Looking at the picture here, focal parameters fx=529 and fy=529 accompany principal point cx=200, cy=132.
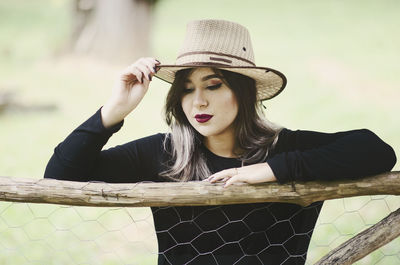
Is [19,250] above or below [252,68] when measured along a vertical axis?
below

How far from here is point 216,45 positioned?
7.08 ft

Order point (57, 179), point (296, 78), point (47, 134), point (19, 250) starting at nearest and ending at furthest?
point (57, 179), point (19, 250), point (47, 134), point (296, 78)

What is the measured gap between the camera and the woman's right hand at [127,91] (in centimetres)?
204

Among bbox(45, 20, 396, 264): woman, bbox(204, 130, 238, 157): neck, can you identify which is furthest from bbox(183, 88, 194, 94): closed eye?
bbox(204, 130, 238, 157): neck

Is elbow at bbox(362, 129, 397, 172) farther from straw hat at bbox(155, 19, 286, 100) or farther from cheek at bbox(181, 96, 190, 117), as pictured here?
cheek at bbox(181, 96, 190, 117)

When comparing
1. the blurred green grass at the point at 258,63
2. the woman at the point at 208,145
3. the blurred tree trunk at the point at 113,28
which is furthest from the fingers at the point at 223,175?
the blurred tree trunk at the point at 113,28

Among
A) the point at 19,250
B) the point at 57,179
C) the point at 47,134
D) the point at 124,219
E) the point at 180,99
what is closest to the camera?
the point at 57,179

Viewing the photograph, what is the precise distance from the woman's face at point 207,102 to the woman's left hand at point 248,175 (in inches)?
11.4

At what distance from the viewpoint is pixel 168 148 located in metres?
2.37

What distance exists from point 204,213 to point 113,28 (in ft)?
26.6

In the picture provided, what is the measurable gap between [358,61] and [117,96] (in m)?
8.57

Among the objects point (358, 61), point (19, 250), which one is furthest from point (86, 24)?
point (19, 250)

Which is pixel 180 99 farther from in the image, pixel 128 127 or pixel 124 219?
pixel 128 127

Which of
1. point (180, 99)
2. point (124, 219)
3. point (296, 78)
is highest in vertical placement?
point (180, 99)
